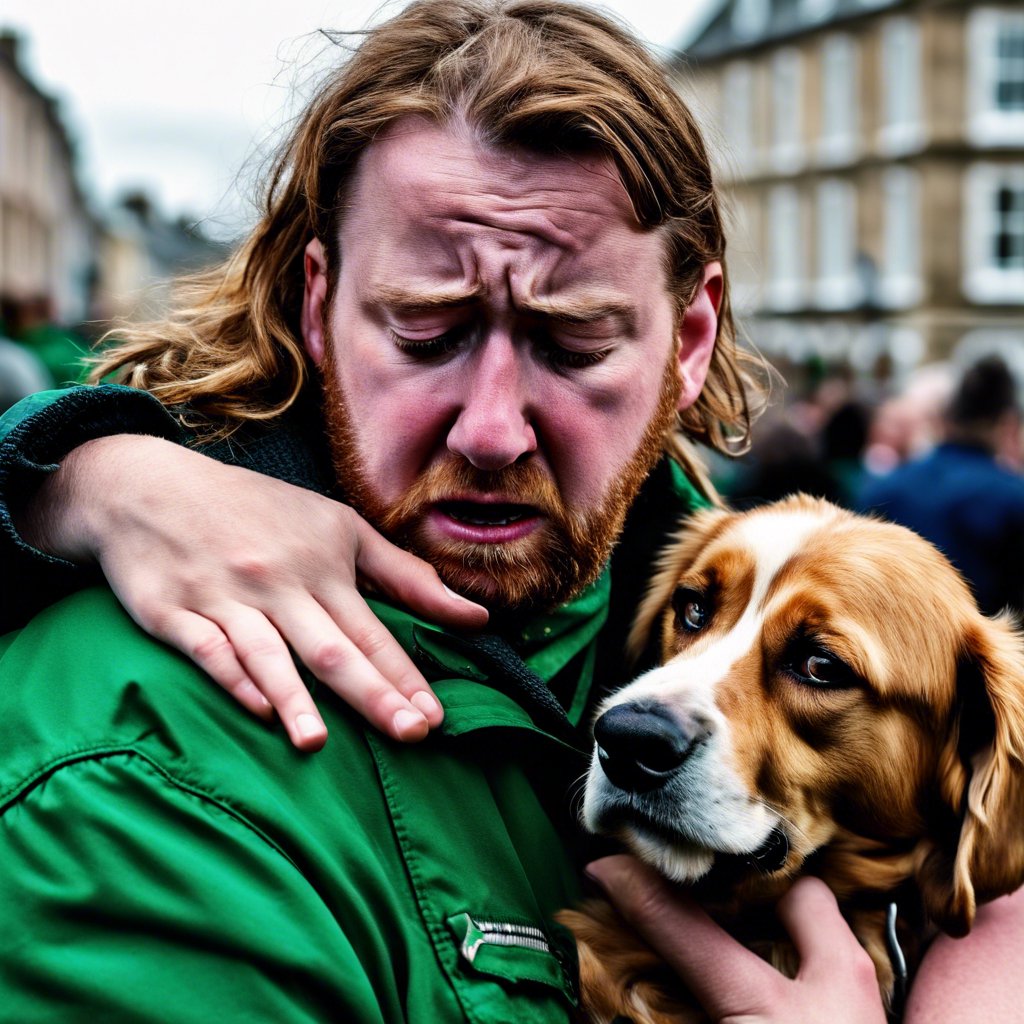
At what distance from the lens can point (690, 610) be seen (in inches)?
107

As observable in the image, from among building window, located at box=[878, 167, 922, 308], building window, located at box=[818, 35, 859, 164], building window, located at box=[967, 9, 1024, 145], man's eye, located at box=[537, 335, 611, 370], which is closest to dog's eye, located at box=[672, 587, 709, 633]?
man's eye, located at box=[537, 335, 611, 370]

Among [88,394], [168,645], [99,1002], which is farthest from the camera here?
[88,394]

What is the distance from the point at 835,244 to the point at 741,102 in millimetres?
7700

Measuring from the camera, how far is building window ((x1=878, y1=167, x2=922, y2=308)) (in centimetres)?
3625

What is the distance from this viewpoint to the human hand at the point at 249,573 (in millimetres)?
1698

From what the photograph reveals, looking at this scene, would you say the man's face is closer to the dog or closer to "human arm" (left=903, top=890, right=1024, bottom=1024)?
the dog

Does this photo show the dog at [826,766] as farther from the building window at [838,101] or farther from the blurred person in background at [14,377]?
the building window at [838,101]

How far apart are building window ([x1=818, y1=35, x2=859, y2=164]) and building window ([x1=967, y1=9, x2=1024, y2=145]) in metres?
4.56

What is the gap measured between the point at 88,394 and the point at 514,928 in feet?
3.59

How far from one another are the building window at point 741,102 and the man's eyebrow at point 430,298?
4438 centimetres

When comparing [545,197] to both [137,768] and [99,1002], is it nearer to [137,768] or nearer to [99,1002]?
[137,768]

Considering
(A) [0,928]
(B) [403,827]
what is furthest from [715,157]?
(A) [0,928]

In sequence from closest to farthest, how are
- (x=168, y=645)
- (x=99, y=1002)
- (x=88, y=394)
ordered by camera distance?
(x=99, y=1002) < (x=168, y=645) < (x=88, y=394)

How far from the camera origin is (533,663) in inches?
92.8
